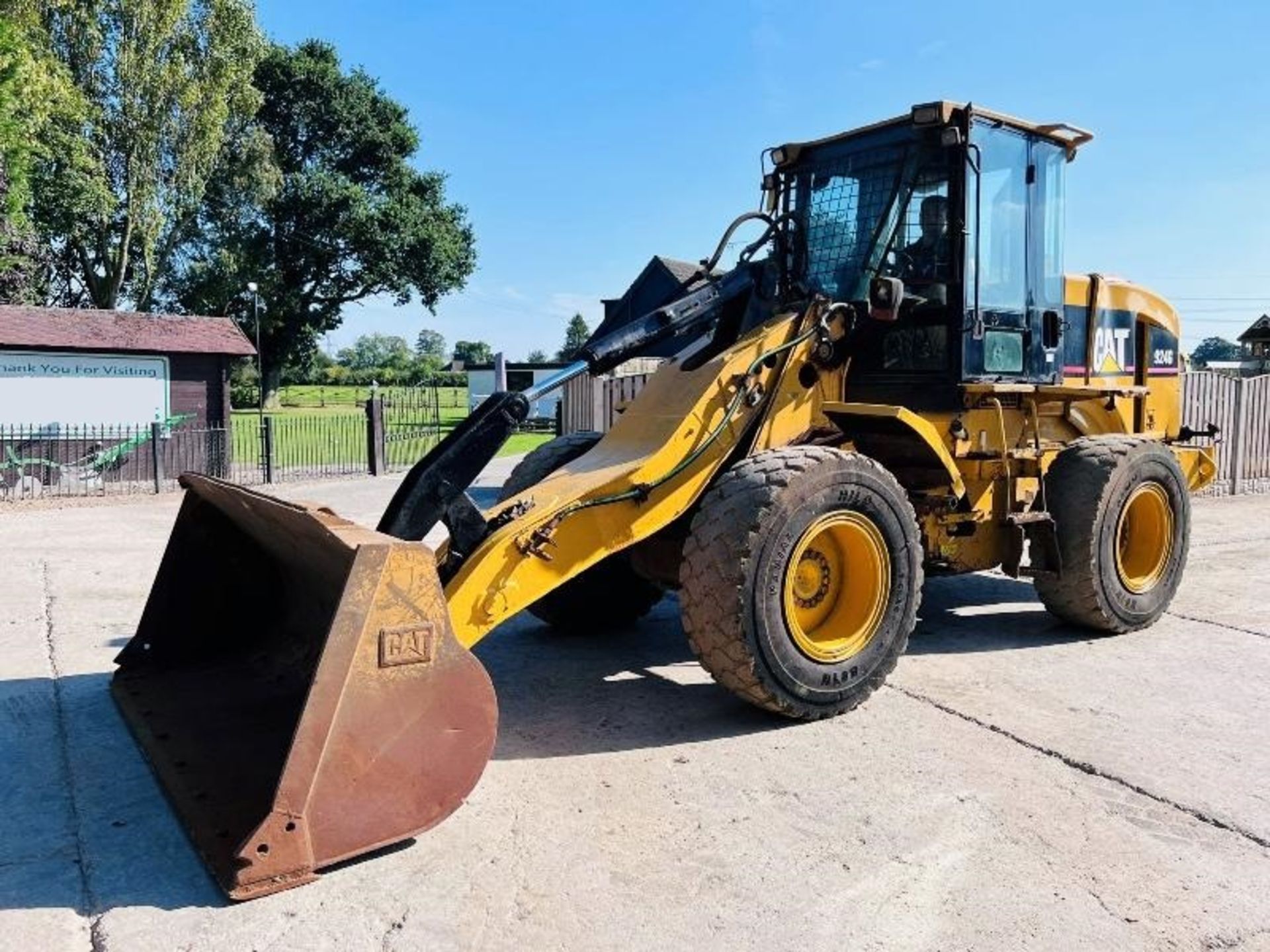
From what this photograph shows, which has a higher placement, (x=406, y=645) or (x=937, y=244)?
(x=937, y=244)

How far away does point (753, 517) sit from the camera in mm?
4277

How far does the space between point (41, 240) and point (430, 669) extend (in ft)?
99.4

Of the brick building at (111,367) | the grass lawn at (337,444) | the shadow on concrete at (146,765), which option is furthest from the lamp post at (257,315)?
the shadow on concrete at (146,765)

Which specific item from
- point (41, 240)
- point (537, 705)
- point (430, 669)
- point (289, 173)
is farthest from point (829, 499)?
point (289, 173)

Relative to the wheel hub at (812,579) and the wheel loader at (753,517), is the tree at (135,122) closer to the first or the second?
the wheel loader at (753,517)

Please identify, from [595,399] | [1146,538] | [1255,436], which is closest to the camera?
[1146,538]

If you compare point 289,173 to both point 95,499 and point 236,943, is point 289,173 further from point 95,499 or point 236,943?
point 236,943

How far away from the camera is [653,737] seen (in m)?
4.46

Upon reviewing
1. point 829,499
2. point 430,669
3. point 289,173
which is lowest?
point 430,669

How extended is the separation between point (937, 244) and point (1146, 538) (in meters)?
2.56

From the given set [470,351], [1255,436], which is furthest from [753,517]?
[470,351]

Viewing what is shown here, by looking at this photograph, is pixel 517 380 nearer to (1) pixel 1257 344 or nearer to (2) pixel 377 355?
(1) pixel 1257 344

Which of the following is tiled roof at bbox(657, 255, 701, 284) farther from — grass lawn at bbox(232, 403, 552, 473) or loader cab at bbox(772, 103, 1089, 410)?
loader cab at bbox(772, 103, 1089, 410)

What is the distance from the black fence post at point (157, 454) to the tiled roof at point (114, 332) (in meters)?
1.70
